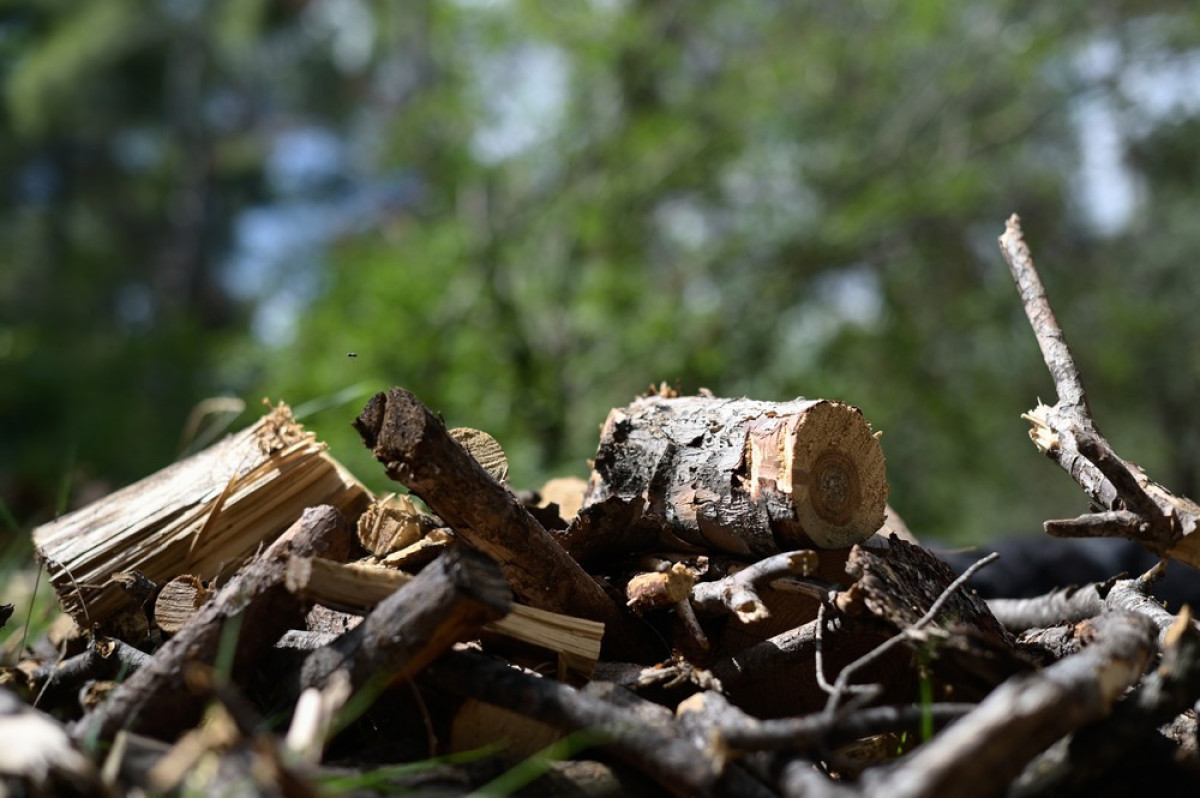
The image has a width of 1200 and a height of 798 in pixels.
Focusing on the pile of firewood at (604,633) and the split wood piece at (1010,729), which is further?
the pile of firewood at (604,633)

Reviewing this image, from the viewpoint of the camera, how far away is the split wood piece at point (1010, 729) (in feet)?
3.55

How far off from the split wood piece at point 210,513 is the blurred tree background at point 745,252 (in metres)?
1.71

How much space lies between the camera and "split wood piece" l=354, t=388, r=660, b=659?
1538 mm

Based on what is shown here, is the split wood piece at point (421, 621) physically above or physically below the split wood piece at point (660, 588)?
below

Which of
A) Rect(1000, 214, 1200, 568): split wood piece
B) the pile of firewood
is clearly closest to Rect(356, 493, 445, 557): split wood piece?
the pile of firewood

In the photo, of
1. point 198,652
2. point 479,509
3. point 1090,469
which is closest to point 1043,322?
point 1090,469

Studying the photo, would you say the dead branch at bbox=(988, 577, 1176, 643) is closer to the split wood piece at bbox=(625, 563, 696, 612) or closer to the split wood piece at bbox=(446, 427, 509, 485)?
the split wood piece at bbox=(625, 563, 696, 612)

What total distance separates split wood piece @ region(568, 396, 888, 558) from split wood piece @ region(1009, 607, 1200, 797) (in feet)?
1.88

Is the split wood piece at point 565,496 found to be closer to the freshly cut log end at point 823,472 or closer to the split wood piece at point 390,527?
the split wood piece at point 390,527

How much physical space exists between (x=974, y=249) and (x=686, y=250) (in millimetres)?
4065

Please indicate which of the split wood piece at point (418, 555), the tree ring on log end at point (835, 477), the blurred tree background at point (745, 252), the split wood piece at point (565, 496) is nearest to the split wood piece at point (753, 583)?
the tree ring on log end at point (835, 477)

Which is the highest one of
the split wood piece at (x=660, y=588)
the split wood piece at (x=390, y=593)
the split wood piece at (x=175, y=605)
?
the split wood piece at (x=660, y=588)

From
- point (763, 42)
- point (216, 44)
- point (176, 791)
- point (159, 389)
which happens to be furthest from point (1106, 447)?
point (216, 44)

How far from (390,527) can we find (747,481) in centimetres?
68
